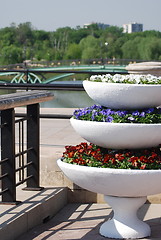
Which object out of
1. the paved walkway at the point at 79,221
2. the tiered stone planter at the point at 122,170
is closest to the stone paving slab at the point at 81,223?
the paved walkway at the point at 79,221

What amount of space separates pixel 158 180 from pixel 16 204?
1.48m

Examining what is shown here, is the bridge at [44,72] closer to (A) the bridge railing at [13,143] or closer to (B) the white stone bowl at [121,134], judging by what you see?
(A) the bridge railing at [13,143]

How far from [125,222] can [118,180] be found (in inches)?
22.4

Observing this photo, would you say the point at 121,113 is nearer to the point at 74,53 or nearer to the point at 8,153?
the point at 8,153

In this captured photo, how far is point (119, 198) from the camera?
5043 mm

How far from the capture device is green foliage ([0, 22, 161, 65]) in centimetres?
10225

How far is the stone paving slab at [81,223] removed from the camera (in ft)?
17.4

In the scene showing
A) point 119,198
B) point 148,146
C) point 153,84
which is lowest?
point 119,198

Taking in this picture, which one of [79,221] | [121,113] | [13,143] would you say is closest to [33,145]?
[13,143]

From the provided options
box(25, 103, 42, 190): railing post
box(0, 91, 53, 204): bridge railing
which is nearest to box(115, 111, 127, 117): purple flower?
box(0, 91, 53, 204): bridge railing

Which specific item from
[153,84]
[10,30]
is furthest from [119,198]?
[10,30]

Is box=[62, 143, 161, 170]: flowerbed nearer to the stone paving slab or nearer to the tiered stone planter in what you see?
the tiered stone planter

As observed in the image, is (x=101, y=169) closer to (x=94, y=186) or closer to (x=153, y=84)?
(x=94, y=186)

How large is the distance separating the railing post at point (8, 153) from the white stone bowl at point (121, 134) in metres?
0.76
